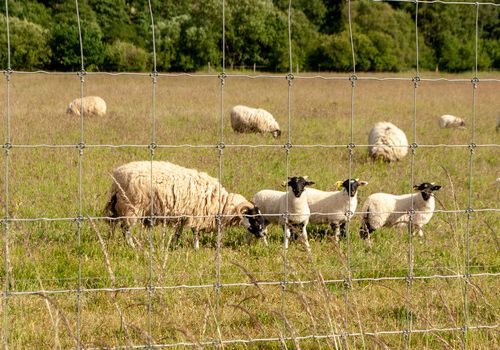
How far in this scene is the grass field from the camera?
4.36 metres

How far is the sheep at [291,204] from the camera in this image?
7.64 m

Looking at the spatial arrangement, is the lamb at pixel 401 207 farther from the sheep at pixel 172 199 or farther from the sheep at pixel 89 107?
the sheep at pixel 89 107

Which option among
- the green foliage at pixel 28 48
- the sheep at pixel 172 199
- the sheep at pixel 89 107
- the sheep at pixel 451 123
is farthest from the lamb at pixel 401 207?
the sheep at pixel 89 107

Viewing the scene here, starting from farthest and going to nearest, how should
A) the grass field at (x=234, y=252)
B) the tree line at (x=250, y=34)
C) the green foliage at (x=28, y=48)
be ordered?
the tree line at (x=250, y=34), the green foliage at (x=28, y=48), the grass field at (x=234, y=252)

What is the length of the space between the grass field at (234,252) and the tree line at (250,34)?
1660mm

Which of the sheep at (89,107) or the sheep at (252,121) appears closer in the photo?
the sheep at (252,121)

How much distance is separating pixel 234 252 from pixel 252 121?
1066cm

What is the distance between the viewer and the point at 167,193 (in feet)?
25.2

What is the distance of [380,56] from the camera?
44656 mm

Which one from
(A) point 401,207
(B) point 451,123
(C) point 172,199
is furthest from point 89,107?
(A) point 401,207

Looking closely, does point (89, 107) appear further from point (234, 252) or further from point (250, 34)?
point (234, 252)

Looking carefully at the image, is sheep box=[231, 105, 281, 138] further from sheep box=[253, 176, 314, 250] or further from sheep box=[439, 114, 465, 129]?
sheep box=[253, 176, 314, 250]

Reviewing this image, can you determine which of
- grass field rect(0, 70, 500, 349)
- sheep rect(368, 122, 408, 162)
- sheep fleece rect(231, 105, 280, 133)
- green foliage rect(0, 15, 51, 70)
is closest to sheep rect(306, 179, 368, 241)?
grass field rect(0, 70, 500, 349)

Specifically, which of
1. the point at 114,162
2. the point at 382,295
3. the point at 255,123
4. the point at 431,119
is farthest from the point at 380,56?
the point at 382,295
